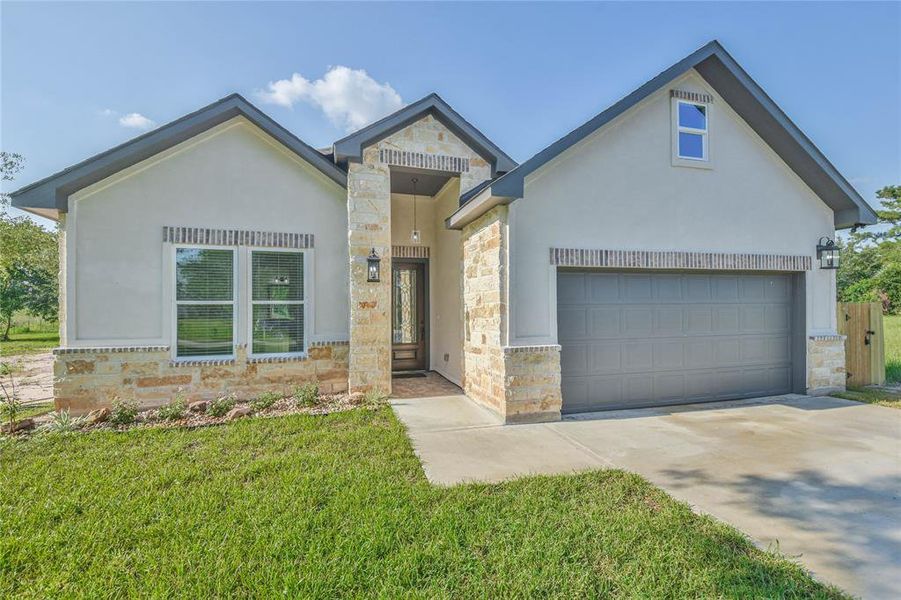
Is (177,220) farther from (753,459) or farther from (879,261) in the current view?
(879,261)

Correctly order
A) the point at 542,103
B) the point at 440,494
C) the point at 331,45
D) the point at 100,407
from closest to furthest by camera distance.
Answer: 1. the point at 440,494
2. the point at 100,407
3. the point at 331,45
4. the point at 542,103

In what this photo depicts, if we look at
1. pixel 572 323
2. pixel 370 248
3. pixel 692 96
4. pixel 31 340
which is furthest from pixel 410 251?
pixel 31 340

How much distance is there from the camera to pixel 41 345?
17.2 m

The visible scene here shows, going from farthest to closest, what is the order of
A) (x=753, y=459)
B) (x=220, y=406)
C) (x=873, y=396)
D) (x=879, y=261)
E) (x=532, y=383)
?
(x=879, y=261) → (x=873, y=396) → (x=220, y=406) → (x=532, y=383) → (x=753, y=459)

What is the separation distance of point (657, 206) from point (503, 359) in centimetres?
396

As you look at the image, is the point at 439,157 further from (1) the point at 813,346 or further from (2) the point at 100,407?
(1) the point at 813,346

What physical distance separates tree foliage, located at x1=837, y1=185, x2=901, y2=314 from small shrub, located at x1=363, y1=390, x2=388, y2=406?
2026 centimetres

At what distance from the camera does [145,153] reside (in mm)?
6852

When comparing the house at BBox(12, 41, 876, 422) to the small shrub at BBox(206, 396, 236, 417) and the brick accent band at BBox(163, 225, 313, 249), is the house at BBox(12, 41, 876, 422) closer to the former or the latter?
the brick accent band at BBox(163, 225, 313, 249)

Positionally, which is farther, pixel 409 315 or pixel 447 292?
pixel 409 315

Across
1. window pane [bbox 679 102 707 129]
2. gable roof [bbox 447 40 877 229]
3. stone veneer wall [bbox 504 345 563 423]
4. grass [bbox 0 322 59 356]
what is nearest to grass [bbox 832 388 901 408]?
gable roof [bbox 447 40 877 229]

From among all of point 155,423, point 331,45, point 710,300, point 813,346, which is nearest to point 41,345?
point 155,423

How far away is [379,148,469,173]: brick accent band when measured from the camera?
313 inches

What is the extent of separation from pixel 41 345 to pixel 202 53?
16.8m
